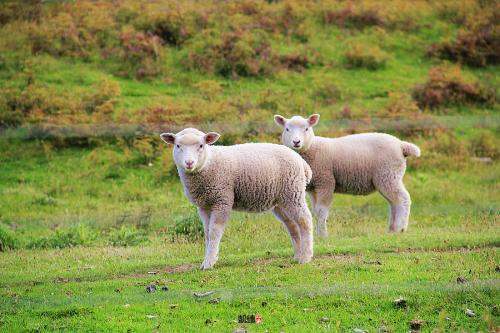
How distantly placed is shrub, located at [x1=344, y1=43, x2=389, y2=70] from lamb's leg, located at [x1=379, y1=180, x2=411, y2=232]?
41.7ft

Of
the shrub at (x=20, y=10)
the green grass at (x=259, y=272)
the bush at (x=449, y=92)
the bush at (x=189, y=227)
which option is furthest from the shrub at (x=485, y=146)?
the shrub at (x=20, y=10)

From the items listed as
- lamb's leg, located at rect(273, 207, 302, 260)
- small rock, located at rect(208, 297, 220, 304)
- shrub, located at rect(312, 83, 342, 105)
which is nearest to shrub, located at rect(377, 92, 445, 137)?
shrub, located at rect(312, 83, 342, 105)

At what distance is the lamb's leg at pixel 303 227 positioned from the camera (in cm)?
1102

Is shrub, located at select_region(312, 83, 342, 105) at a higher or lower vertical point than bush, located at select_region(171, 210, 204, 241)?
higher

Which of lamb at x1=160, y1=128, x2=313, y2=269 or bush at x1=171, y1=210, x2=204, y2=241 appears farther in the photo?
bush at x1=171, y1=210, x2=204, y2=241

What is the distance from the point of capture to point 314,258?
11.3 m

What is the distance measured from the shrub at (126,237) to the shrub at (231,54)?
1105 cm

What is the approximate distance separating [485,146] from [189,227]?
1121 centimetres

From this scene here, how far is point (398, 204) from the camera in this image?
14.2 meters

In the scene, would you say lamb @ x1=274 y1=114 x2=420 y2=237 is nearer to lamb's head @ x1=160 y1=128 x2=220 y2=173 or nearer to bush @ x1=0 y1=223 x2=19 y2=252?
lamb's head @ x1=160 y1=128 x2=220 y2=173

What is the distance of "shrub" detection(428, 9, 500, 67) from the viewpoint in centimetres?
2739

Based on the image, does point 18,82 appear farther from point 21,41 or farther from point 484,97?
point 484,97

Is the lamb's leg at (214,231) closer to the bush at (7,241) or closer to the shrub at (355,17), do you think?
the bush at (7,241)

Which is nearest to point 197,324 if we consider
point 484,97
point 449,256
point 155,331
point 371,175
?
point 155,331
